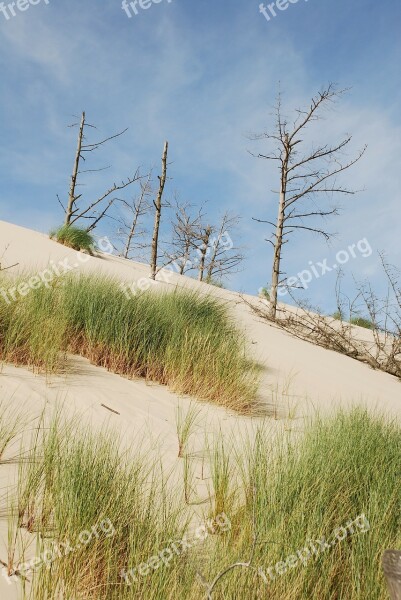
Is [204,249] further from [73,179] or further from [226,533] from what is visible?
[226,533]

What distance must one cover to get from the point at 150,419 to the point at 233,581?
6.74 feet

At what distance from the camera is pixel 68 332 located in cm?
471

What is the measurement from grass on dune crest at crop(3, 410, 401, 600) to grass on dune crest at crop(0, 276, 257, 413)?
6.33 feet

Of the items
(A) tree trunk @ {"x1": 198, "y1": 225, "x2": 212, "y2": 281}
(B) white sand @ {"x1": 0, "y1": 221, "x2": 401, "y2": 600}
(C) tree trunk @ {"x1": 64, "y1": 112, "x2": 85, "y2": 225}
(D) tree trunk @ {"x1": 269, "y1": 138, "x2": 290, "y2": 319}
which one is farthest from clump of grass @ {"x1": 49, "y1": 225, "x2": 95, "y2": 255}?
(A) tree trunk @ {"x1": 198, "y1": 225, "x2": 212, "y2": 281}

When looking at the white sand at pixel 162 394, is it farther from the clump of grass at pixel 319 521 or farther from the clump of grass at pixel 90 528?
the clump of grass at pixel 319 521

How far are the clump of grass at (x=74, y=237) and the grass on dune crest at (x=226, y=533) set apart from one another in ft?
36.1

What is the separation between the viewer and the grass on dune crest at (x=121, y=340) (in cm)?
399

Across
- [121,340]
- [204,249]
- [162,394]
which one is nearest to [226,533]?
[162,394]

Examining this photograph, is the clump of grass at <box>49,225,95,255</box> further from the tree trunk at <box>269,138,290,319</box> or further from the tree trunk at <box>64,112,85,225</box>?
the tree trunk at <box>269,138,290,319</box>

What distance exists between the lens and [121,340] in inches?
180

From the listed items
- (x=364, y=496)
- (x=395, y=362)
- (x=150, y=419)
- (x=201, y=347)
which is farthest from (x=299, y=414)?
(x=395, y=362)

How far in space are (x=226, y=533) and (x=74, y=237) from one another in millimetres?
11631

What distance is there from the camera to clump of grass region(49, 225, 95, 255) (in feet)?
41.1

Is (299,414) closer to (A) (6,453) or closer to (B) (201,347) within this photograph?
(B) (201,347)
